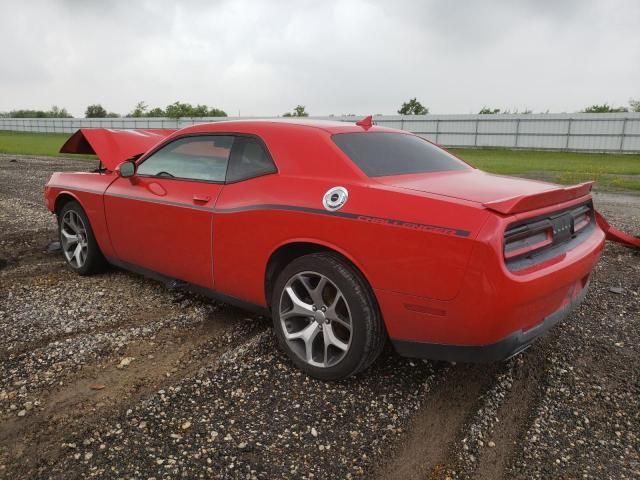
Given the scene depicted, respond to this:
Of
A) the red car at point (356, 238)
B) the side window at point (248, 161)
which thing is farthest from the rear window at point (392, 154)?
the side window at point (248, 161)

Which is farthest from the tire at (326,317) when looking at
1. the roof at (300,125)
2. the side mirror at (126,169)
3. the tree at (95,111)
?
the tree at (95,111)

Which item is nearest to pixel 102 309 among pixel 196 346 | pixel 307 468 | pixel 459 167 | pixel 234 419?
pixel 196 346

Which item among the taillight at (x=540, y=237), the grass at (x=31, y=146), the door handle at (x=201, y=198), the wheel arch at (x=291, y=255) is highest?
the door handle at (x=201, y=198)

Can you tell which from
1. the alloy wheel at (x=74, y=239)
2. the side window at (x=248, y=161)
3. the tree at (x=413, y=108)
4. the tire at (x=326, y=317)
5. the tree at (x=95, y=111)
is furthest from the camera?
the tree at (x=95, y=111)

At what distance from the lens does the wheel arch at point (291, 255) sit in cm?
281

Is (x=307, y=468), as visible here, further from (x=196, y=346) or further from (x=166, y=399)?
(x=196, y=346)

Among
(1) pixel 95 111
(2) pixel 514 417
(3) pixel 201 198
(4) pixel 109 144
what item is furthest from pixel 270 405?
(1) pixel 95 111

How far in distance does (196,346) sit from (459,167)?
2.23 meters

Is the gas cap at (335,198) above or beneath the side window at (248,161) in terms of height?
beneath

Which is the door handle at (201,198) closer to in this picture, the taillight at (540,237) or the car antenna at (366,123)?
the car antenna at (366,123)

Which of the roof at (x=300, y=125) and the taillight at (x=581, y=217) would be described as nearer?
the taillight at (x=581, y=217)

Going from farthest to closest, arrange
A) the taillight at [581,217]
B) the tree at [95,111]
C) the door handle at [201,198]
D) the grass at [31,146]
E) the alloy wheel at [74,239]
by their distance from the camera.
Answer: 1. the tree at [95,111]
2. the grass at [31,146]
3. the alloy wheel at [74,239]
4. the door handle at [201,198]
5. the taillight at [581,217]

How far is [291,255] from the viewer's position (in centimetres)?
319

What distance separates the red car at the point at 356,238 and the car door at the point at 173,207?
0.01 metres
